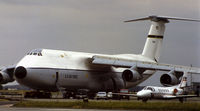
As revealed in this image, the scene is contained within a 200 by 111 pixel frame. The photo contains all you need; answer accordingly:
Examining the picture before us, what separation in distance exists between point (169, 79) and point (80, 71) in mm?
10079

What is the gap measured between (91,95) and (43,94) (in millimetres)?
7430

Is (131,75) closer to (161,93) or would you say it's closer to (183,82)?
(161,93)

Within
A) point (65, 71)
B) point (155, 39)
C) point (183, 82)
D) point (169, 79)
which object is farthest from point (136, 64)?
point (155, 39)

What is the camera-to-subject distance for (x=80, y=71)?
57.1 metres

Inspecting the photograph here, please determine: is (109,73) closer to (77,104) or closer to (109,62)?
(109,62)

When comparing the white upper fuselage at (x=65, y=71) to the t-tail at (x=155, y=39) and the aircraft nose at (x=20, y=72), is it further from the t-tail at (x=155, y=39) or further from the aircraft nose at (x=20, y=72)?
the t-tail at (x=155, y=39)

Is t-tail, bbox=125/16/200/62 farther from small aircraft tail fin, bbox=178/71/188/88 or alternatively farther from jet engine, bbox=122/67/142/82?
small aircraft tail fin, bbox=178/71/188/88

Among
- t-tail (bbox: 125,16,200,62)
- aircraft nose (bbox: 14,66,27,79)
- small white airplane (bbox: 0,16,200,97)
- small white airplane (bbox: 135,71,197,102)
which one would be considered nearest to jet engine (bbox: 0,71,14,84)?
small white airplane (bbox: 0,16,200,97)

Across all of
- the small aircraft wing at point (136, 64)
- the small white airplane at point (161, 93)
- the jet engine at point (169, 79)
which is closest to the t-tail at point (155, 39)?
the small aircraft wing at point (136, 64)

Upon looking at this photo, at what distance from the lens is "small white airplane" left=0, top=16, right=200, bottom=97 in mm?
52906

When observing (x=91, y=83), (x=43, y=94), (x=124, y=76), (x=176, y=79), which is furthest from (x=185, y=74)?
(x=43, y=94)

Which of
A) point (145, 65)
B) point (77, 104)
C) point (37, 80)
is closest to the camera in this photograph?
point (77, 104)

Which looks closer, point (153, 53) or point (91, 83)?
point (91, 83)

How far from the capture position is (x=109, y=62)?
196 feet
